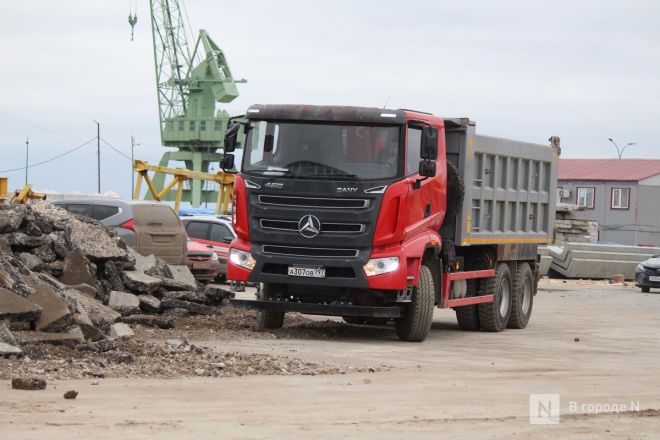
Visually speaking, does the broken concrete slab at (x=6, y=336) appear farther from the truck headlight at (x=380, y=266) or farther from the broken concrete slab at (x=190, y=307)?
the broken concrete slab at (x=190, y=307)

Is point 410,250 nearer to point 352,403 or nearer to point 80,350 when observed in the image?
point 80,350

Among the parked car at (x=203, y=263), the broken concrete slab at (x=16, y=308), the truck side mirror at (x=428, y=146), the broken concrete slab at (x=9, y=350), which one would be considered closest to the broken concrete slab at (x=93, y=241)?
the broken concrete slab at (x=16, y=308)

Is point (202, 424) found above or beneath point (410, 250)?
beneath

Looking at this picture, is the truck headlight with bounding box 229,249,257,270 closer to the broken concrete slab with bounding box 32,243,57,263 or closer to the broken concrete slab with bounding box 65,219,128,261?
the broken concrete slab with bounding box 65,219,128,261

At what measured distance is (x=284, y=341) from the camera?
16.4 meters

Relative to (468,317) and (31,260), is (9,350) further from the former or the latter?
(468,317)

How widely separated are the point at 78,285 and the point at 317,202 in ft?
12.3

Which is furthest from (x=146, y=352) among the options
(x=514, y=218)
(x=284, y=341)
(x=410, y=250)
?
(x=514, y=218)

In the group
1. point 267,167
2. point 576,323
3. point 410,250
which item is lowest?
point 576,323

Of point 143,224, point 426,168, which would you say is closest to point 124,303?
point 426,168

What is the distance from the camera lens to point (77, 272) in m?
18.0

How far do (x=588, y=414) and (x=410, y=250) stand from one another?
6.42 m

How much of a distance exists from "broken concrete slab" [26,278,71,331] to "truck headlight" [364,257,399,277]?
161 inches

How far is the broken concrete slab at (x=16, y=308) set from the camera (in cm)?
1340
